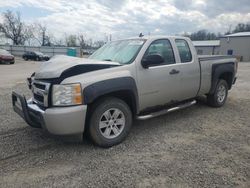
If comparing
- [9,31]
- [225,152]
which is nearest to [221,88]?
[225,152]

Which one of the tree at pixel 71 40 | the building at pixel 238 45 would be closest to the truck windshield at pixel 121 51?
the building at pixel 238 45

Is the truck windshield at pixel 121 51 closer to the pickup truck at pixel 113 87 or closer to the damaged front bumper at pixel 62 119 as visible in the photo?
the pickup truck at pixel 113 87

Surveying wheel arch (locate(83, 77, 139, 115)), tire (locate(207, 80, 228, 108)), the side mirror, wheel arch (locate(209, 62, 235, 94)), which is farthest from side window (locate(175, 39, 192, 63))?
wheel arch (locate(83, 77, 139, 115))

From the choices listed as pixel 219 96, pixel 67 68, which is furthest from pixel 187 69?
pixel 67 68

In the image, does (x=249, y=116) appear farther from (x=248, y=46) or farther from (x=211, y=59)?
(x=248, y=46)

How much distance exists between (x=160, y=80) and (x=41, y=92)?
2193 millimetres

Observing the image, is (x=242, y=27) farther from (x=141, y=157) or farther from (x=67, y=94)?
(x=67, y=94)

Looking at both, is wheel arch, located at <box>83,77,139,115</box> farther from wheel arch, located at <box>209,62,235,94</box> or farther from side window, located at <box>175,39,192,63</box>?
wheel arch, located at <box>209,62,235,94</box>

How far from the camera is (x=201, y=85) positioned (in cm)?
595

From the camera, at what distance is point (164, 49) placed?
5.23 m

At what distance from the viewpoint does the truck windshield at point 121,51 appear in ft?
15.5

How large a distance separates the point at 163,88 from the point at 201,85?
4.70 feet

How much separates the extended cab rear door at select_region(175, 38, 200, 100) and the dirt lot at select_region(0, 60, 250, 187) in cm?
69

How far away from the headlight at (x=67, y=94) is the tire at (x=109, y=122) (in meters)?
0.40
